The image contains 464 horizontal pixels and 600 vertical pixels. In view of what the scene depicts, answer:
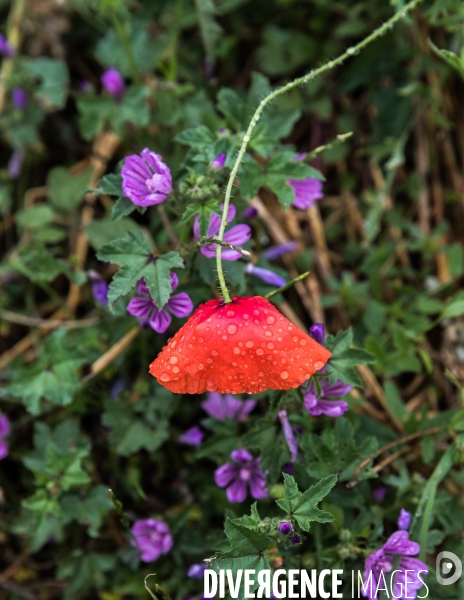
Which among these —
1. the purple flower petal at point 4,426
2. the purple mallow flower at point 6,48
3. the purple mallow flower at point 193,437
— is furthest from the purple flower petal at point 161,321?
the purple mallow flower at point 6,48

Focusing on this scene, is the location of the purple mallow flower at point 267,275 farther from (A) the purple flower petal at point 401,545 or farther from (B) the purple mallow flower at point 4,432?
(B) the purple mallow flower at point 4,432

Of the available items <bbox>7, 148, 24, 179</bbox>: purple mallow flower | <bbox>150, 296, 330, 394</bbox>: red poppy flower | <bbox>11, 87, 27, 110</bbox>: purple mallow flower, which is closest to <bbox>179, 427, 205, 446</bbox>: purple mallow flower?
<bbox>150, 296, 330, 394</bbox>: red poppy flower

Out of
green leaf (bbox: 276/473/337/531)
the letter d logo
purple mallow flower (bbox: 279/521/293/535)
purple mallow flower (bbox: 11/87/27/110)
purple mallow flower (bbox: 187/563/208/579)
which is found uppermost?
purple mallow flower (bbox: 11/87/27/110)

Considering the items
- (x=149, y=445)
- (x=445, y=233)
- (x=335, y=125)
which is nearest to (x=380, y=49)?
(x=335, y=125)

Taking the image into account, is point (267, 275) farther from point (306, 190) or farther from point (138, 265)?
point (138, 265)

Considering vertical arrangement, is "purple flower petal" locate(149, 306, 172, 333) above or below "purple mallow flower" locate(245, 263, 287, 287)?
above

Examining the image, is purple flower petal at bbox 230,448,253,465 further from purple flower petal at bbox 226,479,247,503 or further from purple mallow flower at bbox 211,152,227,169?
purple mallow flower at bbox 211,152,227,169

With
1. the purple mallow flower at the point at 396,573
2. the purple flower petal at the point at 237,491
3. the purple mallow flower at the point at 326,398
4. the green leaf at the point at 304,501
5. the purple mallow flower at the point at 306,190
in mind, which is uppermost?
the purple mallow flower at the point at 306,190
